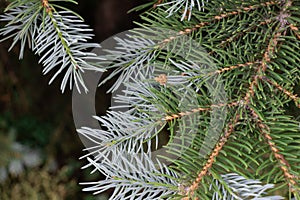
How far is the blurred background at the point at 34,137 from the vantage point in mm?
849

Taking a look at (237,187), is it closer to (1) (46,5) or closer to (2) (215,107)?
(2) (215,107)

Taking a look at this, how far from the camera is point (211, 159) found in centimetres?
25

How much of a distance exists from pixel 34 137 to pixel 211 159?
0.78 meters

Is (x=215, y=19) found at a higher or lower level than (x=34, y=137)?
higher

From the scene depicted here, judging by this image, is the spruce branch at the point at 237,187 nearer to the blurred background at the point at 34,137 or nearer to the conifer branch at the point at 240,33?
the conifer branch at the point at 240,33

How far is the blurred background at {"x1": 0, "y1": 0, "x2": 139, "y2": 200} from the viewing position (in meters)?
0.85

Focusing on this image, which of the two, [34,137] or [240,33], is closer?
[240,33]

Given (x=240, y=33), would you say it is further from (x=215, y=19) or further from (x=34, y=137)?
(x=34, y=137)

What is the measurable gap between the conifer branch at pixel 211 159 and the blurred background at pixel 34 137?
57 centimetres

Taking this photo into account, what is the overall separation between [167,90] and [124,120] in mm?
40

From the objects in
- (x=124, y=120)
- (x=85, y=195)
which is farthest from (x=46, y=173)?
(x=124, y=120)

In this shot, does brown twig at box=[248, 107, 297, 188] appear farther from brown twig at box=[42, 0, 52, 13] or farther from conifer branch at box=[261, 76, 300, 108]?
brown twig at box=[42, 0, 52, 13]

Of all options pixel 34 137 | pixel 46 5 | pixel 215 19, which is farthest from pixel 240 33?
pixel 34 137

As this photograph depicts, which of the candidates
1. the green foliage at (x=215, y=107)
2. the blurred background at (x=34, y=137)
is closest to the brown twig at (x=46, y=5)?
the green foliage at (x=215, y=107)
